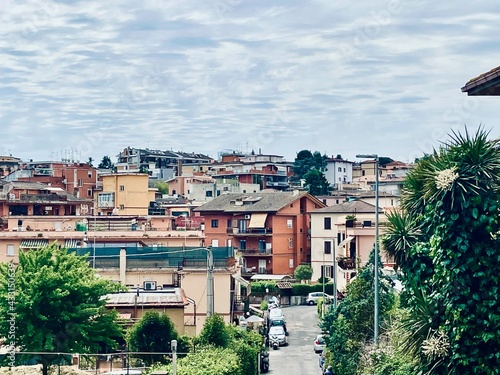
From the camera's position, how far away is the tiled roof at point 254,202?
279 ft

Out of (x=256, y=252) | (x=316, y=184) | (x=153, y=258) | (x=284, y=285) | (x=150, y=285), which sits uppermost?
(x=316, y=184)

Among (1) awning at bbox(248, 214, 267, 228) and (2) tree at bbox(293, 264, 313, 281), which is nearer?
(2) tree at bbox(293, 264, 313, 281)

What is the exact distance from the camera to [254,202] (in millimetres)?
87188

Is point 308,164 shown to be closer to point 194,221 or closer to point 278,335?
point 194,221

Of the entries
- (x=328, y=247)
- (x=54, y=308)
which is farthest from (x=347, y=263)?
(x=54, y=308)

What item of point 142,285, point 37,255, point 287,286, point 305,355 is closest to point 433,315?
point 37,255

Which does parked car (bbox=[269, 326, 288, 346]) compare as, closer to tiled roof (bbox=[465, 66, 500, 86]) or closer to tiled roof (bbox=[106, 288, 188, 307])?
tiled roof (bbox=[106, 288, 188, 307])

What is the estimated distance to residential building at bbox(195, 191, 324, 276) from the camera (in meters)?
84.4

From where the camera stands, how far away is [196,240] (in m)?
58.4

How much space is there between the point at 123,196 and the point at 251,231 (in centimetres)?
1634

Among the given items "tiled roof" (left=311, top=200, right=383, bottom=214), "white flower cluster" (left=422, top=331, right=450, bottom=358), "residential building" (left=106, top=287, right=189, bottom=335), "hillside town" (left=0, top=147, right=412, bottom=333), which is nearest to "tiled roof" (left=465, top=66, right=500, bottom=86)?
"white flower cluster" (left=422, top=331, right=450, bottom=358)

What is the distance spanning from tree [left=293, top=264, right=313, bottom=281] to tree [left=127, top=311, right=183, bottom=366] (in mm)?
46708

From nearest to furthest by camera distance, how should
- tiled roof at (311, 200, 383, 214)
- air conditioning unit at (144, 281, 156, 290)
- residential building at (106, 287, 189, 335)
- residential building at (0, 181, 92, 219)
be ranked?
residential building at (106, 287, 189, 335), air conditioning unit at (144, 281, 156, 290), tiled roof at (311, 200, 383, 214), residential building at (0, 181, 92, 219)

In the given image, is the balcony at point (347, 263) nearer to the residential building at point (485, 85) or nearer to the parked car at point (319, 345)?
the parked car at point (319, 345)
